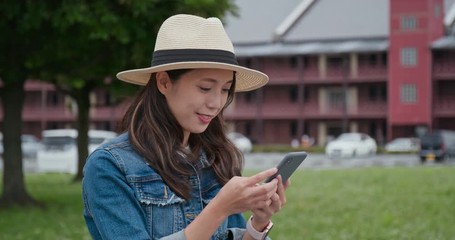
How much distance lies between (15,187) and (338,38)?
1773 inches

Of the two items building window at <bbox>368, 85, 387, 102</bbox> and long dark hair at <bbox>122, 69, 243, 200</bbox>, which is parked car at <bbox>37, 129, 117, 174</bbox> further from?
long dark hair at <bbox>122, 69, 243, 200</bbox>

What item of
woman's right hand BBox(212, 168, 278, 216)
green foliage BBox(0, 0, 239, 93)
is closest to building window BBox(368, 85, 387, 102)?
green foliage BBox(0, 0, 239, 93)

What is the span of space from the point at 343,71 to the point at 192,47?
2213 inches

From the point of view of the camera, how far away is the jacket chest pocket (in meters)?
2.75

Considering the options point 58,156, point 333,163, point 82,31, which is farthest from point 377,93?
point 82,31

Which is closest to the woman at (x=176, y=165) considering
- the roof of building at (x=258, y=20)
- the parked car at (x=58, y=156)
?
the parked car at (x=58, y=156)

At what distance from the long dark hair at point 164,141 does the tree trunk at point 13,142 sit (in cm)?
1386

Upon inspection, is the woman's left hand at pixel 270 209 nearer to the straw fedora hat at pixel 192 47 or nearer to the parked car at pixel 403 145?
the straw fedora hat at pixel 192 47

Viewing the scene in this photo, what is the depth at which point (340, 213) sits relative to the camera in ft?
46.3

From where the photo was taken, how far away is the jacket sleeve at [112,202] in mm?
2680

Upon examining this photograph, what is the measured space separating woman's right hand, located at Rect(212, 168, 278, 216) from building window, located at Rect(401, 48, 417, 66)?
54958 mm

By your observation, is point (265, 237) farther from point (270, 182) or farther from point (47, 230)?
point (47, 230)

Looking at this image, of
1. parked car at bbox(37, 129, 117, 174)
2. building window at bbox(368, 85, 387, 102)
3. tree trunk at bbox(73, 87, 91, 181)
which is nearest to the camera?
tree trunk at bbox(73, 87, 91, 181)

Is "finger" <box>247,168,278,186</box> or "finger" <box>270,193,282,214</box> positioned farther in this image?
"finger" <box>270,193,282,214</box>
